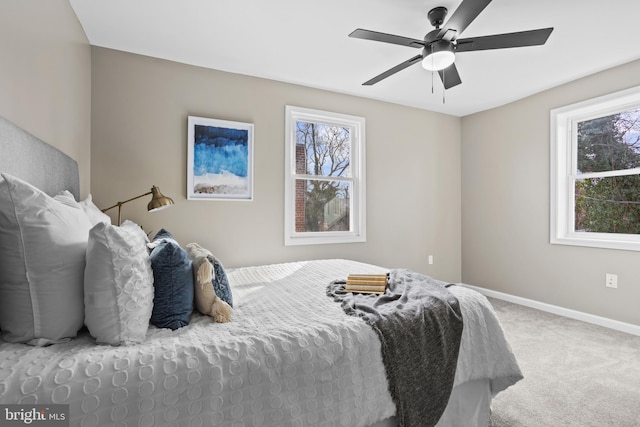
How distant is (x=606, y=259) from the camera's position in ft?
10.7

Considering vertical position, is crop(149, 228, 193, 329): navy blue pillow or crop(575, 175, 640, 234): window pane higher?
crop(575, 175, 640, 234): window pane

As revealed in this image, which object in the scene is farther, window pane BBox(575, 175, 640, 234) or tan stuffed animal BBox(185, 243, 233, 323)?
window pane BBox(575, 175, 640, 234)

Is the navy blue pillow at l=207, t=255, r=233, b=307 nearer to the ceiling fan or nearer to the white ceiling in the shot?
the ceiling fan

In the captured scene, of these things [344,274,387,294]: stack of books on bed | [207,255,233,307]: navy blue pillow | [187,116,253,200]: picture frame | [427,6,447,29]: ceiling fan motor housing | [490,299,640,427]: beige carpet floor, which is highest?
[427,6,447,29]: ceiling fan motor housing

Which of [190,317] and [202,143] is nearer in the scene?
[190,317]

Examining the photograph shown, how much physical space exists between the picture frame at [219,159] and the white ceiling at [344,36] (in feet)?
1.94

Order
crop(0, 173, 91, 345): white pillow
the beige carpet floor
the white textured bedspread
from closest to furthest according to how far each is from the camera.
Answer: the white textured bedspread < crop(0, 173, 91, 345): white pillow < the beige carpet floor

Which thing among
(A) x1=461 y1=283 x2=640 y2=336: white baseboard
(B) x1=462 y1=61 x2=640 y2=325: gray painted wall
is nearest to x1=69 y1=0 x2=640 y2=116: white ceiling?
(B) x1=462 y1=61 x2=640 y2=325: gray painted wall

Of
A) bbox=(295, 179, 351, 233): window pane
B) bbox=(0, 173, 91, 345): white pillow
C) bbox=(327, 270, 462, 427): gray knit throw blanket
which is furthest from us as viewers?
bbox=(295, 179, 351, 233): window pane

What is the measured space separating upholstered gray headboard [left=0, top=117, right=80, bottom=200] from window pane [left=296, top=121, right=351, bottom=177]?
7.13 feet

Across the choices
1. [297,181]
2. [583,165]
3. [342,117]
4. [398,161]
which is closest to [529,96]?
[583,165]

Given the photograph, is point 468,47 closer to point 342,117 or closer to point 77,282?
point 342,117

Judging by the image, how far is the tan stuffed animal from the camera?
Result: 1.45m

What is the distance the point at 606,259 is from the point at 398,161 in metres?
2.36
